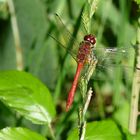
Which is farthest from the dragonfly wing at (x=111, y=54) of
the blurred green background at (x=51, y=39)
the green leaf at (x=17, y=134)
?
the blurred green background at (x=51, y=39)

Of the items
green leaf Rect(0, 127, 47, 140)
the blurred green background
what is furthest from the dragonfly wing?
the blurred green background

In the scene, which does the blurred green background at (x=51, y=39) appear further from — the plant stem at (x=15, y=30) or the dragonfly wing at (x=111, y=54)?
the dragonfly wing at (x=111, y=54)

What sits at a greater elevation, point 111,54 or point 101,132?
point 111,54

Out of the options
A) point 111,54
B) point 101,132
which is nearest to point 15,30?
point 111,54

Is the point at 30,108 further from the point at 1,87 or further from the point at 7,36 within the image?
the point at 7,36

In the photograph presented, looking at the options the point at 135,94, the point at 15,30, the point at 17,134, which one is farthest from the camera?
the point at 15,30

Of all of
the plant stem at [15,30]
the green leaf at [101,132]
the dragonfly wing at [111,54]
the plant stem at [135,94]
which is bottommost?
the green leaf at [101,132]

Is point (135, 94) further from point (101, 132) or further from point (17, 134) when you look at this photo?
point (17, 134)
